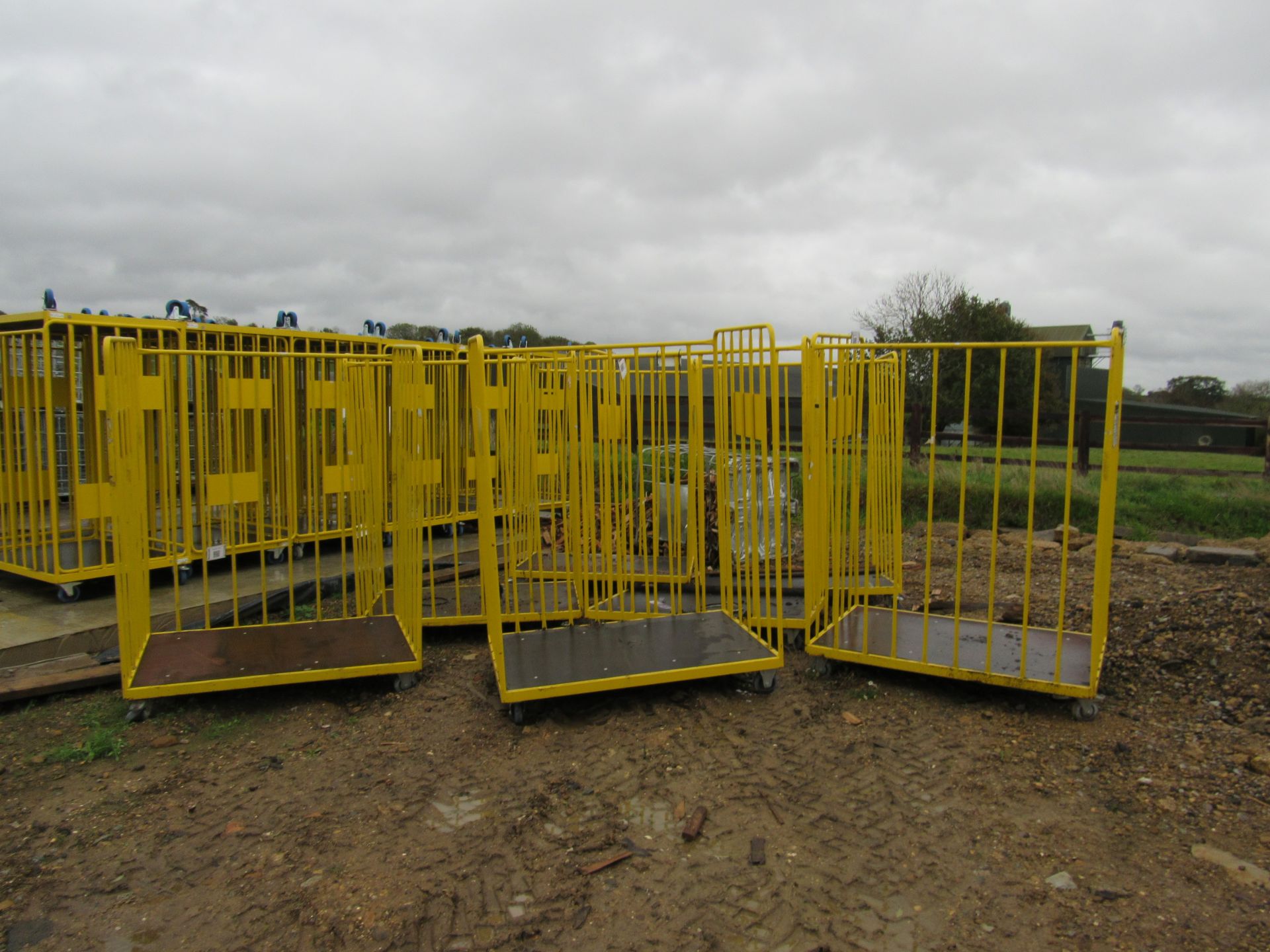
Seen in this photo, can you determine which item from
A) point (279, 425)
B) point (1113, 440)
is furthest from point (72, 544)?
point (1113, 440)

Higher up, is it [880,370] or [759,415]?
[880,370]

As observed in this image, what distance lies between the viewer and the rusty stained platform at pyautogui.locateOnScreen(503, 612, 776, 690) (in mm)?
4191

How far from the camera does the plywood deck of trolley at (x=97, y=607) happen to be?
5516mm

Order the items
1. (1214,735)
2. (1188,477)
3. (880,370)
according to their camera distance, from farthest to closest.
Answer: (1188,477) → (880,370) → (1214,735)

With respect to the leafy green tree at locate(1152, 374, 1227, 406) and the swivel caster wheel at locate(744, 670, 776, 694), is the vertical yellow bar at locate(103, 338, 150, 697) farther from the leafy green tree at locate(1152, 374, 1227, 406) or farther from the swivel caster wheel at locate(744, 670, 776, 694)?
the leafy green tree at locate(1152, 374, 1227, 406)

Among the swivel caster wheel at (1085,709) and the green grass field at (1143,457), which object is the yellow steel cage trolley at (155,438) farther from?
the green grass field at (1143,457)

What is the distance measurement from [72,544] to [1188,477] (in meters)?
15.1

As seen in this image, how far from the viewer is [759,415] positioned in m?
4.77

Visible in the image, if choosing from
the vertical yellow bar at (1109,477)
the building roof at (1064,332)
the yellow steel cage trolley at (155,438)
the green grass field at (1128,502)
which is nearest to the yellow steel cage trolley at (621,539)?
the yellow steel cage trolley at (155,438)

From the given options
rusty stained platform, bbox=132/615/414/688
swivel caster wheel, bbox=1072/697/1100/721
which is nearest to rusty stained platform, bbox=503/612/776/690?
rusty stained platform, bbox=132/615/414/688

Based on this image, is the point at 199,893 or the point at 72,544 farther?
the point at 72,544

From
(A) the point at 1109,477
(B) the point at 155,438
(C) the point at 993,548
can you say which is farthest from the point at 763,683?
(B) the point at 155,438

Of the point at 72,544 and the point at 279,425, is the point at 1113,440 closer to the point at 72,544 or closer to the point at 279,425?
the point at 279,425

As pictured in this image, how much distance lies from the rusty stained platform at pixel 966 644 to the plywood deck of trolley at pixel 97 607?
269 cm
